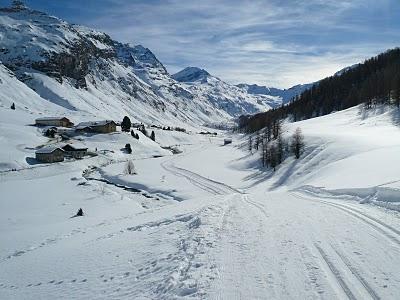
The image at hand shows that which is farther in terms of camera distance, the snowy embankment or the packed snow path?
the snowy embankment

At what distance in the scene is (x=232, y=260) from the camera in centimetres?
1320

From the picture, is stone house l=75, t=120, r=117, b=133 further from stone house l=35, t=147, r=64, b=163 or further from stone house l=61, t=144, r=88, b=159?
stone house l=35, t=147, r=64, b=163

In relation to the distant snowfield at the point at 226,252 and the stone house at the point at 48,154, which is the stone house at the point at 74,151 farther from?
the distant snowfield at the point at 226,252

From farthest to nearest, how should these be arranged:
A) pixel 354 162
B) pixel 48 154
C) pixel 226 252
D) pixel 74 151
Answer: pixel 74 151, pixel 48 154, pixel 354 162, pixel 226 252

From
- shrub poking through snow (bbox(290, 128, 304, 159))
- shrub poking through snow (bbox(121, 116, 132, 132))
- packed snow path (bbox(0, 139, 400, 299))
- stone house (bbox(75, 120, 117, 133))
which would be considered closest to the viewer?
packed snow path (bbox(0, 139, 400, 299))

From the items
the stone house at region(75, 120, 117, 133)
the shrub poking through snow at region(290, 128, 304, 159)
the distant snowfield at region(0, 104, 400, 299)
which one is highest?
the stone house at region(75, 120, 117, 133)

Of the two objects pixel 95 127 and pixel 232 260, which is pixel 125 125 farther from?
pixel 232 260

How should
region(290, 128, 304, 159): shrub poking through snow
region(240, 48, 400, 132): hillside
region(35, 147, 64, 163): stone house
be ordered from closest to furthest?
1. region(290, 128, 304, 159): shrub poking through snow
2. region(35, 147, 64, 163): stone house
3. region(240, 48, 400, 132): hillside

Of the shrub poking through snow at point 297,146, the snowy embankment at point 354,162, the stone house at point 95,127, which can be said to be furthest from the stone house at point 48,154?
the shrub poking through snow at point 297,146

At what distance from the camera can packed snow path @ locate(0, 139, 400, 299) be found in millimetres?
11000

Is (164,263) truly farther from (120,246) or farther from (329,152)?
(329,152)

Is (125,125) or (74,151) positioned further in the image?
(125,125)

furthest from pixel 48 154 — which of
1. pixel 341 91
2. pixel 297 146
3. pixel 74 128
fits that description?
pixel 341 91

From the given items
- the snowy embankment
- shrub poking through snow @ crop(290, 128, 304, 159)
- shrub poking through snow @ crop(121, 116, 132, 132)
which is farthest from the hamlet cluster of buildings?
the snowy embankment
